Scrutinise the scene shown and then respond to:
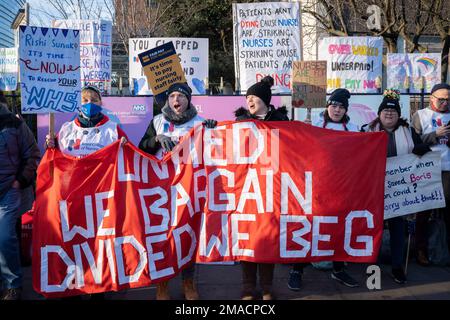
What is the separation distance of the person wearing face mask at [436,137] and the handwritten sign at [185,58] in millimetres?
4190

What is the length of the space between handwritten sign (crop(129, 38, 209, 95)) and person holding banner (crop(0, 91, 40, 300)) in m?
4.50

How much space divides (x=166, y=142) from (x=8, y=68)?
10220 mm

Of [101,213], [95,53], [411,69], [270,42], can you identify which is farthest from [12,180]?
[411,69]

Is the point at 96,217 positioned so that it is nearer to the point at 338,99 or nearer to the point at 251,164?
the point at 251,164

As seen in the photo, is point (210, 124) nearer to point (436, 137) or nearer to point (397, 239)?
point (397, 239)

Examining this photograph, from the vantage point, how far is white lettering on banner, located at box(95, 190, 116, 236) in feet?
13.1

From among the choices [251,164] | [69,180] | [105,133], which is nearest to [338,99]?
[251,164]

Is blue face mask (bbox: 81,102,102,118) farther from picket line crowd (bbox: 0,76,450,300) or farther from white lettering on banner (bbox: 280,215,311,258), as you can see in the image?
white lettering on banner (bbox: 280,215,311,258)

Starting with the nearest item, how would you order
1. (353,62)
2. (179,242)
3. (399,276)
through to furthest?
(179,242), (399,276), (353,62)

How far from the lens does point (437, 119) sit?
17.5 feet

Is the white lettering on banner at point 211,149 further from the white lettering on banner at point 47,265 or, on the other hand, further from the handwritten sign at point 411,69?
the handwritten sign at point 411,69

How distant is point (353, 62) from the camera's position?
329 inches

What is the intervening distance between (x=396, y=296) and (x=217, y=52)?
19704 millimetres

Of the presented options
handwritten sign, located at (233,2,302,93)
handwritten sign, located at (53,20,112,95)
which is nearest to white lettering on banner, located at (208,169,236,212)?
handwritten sign, located at (233,2,302,93)
